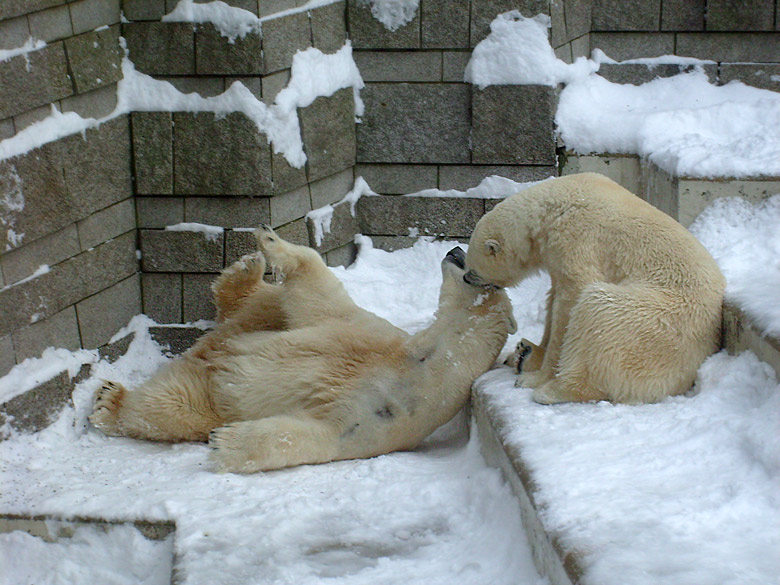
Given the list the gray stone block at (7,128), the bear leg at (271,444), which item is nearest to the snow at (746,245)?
the bear leg at (271,444)

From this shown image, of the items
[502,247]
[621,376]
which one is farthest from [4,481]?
[621,376]

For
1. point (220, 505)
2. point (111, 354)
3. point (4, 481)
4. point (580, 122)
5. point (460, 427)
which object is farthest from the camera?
point (580, 122)

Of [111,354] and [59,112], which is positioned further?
[111,354]

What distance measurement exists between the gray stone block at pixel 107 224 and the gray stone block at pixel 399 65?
1607 mm

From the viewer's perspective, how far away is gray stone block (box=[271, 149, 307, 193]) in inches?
185

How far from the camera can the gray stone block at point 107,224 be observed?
4.33 meters

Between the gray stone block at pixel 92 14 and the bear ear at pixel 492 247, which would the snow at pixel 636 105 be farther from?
the gray stone block at pixel 92 14

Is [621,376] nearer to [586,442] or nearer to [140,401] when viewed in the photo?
[586,442]

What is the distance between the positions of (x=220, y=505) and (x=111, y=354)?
1.67 metres

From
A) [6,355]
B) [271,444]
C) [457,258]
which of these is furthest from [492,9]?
[6,355]

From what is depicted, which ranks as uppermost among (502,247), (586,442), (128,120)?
(128,120)

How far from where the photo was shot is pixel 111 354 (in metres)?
4.59

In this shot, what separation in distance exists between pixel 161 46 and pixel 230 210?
0.89 meters

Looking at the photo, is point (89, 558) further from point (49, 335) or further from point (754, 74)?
point (754, 74)
